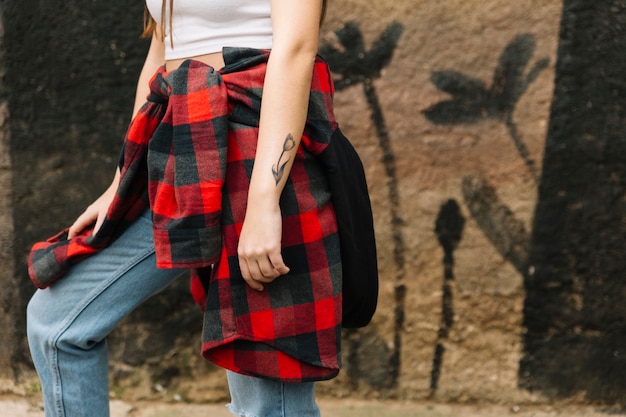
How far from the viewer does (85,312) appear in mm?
1490

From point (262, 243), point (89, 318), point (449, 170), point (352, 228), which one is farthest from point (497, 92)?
point (89, 318)

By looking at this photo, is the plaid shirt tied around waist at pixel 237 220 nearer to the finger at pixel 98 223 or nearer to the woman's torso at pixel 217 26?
the woman's torso at pixel 217 26

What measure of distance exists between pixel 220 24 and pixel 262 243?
1.39ft

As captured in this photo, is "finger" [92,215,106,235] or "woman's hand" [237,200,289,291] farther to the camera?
"finger" [92,215,106,235]

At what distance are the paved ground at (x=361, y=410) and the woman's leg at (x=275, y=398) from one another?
42.2 inches

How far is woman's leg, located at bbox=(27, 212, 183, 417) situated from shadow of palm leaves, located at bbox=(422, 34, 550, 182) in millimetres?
1137

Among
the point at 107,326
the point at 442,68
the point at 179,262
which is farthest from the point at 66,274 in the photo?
the point at 442,68

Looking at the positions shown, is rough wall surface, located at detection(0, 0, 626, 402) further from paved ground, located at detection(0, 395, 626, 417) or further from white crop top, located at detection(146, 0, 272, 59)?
white crop top, located at detection(146, 0, 272, 59)

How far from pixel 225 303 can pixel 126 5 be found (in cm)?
130

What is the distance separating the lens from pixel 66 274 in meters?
1.54

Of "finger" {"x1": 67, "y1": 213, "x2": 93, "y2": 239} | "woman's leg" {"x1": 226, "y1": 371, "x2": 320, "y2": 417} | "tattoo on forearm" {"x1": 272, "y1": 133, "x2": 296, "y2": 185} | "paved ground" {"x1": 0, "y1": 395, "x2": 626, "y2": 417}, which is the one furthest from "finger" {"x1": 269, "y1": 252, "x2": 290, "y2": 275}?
"paved ground" {"x1": 0, "y1": 395, "x2": 626, "y2": 417}

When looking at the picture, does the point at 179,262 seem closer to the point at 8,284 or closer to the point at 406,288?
the point at 406,288

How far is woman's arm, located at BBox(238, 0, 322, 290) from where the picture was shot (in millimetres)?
1330

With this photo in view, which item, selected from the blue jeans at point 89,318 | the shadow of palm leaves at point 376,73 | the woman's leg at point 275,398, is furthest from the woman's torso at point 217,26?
the shadow of palm leaves at point 376,73
